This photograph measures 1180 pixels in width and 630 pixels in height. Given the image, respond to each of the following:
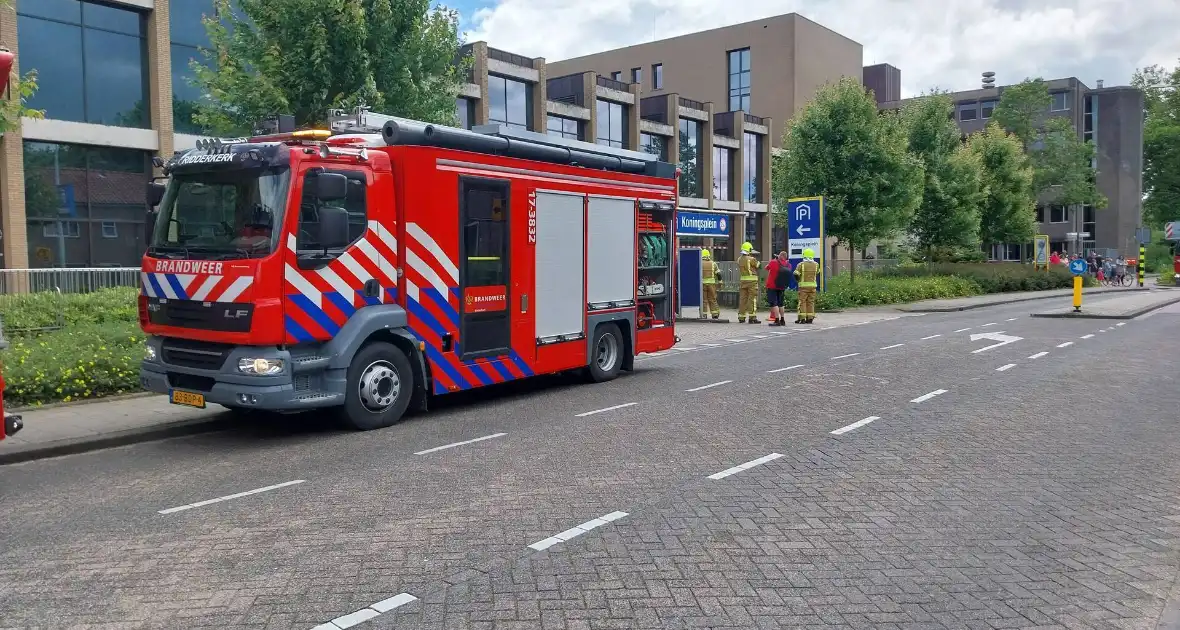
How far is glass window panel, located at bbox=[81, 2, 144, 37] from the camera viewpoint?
24375 millimetres

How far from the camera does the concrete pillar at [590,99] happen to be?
42500 millimetres

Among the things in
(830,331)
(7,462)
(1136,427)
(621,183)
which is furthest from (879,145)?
(7,462)

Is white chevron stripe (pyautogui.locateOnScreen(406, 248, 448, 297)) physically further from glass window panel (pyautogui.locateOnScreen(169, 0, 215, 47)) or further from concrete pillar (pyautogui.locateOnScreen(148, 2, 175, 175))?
glass window panel (pyautogui.locateOnScreen(169, 0, 215, 47))

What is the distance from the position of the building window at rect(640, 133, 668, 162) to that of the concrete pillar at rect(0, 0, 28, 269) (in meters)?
28.3

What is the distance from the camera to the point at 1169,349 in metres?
16.1

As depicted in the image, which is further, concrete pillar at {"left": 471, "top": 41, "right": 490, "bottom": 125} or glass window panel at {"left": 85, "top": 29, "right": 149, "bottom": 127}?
concrete pillar at {"left": 471, "top": 41, "right": 490, "bottom": 125}

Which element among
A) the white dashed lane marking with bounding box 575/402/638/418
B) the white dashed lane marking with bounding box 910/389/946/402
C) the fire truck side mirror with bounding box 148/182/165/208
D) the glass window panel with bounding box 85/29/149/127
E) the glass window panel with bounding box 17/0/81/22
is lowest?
the white dashed lane marking with bounding box 910/389/946/402

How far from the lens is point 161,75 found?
25.5m

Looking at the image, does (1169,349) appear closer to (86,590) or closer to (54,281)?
(86,590)

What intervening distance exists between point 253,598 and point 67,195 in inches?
924

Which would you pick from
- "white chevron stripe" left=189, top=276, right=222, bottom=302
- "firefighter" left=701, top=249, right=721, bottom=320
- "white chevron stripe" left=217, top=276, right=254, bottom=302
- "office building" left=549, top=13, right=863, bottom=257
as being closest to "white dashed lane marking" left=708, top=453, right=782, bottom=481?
"white chevron stripe" left=217, top=276, right=254, bottom=302

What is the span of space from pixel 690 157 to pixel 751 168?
6.57 meters

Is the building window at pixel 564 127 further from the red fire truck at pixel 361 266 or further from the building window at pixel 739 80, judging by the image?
the red fire truck at pixel 361 266

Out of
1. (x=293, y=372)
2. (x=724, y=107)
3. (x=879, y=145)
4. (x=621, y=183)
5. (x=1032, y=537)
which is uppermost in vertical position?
(x=724, y=107)
